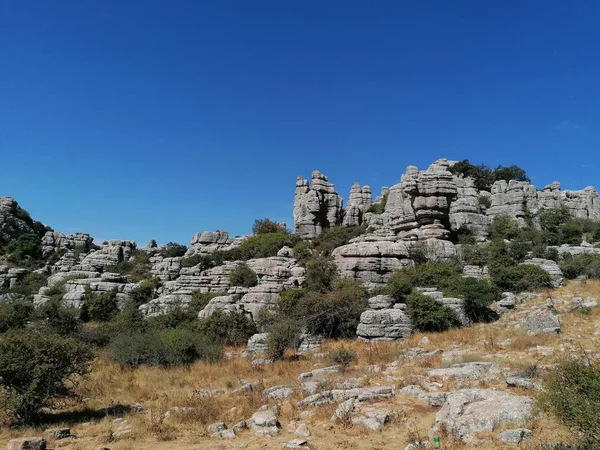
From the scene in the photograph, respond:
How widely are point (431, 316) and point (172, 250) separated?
27698 mm

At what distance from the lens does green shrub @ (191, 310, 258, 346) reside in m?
18.0

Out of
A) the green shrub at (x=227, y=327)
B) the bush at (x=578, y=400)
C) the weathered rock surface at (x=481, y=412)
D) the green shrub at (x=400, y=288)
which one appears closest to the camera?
the bush at (x=578, y=400)

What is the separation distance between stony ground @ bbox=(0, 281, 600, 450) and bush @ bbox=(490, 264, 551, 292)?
4378mm

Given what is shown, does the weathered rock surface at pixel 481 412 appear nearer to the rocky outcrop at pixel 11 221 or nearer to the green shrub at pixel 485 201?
A: the green shrub at pixel 485 201

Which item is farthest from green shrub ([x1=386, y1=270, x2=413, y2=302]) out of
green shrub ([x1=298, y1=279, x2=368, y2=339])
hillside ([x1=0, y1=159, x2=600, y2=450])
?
green shrub ([x1=298, y1=279, x2=368, y2=339])

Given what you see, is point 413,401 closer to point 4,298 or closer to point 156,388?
point 156,388

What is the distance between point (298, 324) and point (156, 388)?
692 centimetres

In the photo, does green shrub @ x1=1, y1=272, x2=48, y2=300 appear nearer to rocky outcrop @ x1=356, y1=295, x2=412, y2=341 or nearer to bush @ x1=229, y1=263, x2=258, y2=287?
bush @ x1=229, y1=263, x2=258, y2=287

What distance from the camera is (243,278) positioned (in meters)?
25.4

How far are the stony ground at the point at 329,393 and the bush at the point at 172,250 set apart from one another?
77.8ft

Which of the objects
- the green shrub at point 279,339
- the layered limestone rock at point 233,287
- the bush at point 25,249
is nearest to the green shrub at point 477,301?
the green shrub at point 279,339

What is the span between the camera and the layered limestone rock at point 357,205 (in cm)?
4306

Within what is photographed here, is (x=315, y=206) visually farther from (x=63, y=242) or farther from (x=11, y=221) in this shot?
(x=11, y=221)

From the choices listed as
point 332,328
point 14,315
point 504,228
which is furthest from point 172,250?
point 504,228
